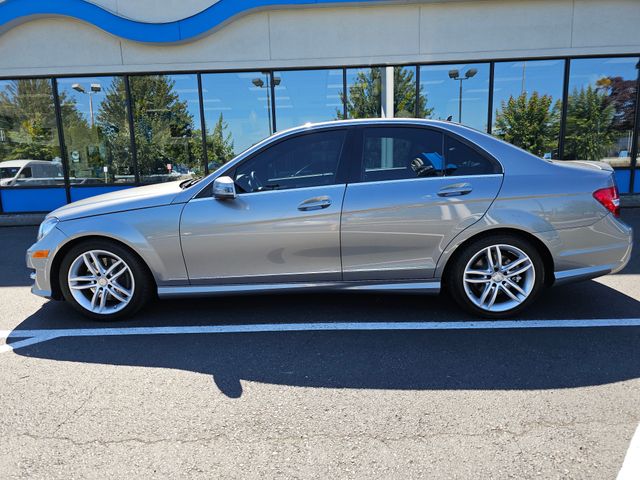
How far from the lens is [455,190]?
3.65m

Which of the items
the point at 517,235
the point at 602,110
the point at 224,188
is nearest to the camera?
the point at 224,188

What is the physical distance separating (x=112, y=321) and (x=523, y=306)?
11.1 feet

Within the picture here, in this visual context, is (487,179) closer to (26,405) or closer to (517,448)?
(517,448)

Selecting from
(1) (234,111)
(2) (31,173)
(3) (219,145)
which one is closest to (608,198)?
(1) (234,111)

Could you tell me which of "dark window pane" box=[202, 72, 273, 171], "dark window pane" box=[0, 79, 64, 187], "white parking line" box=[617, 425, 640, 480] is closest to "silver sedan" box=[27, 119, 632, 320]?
"white parking line" box=[617, 425, 640, 480]

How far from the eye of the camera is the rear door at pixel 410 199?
143 inches

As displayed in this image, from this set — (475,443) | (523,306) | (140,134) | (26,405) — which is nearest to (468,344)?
(523,306)

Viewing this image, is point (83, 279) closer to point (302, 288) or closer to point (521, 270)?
point (302, 288)

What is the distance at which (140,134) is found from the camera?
9.64m

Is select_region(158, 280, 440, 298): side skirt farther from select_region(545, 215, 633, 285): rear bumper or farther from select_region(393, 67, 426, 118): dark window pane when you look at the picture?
select_region(393, 67, 426, 118): dark window pane

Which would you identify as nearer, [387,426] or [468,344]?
[387,426]

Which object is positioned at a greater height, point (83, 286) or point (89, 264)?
point (89, 264)

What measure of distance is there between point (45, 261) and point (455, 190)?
3344 mm

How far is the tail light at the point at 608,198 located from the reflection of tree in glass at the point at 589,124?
259 inches
